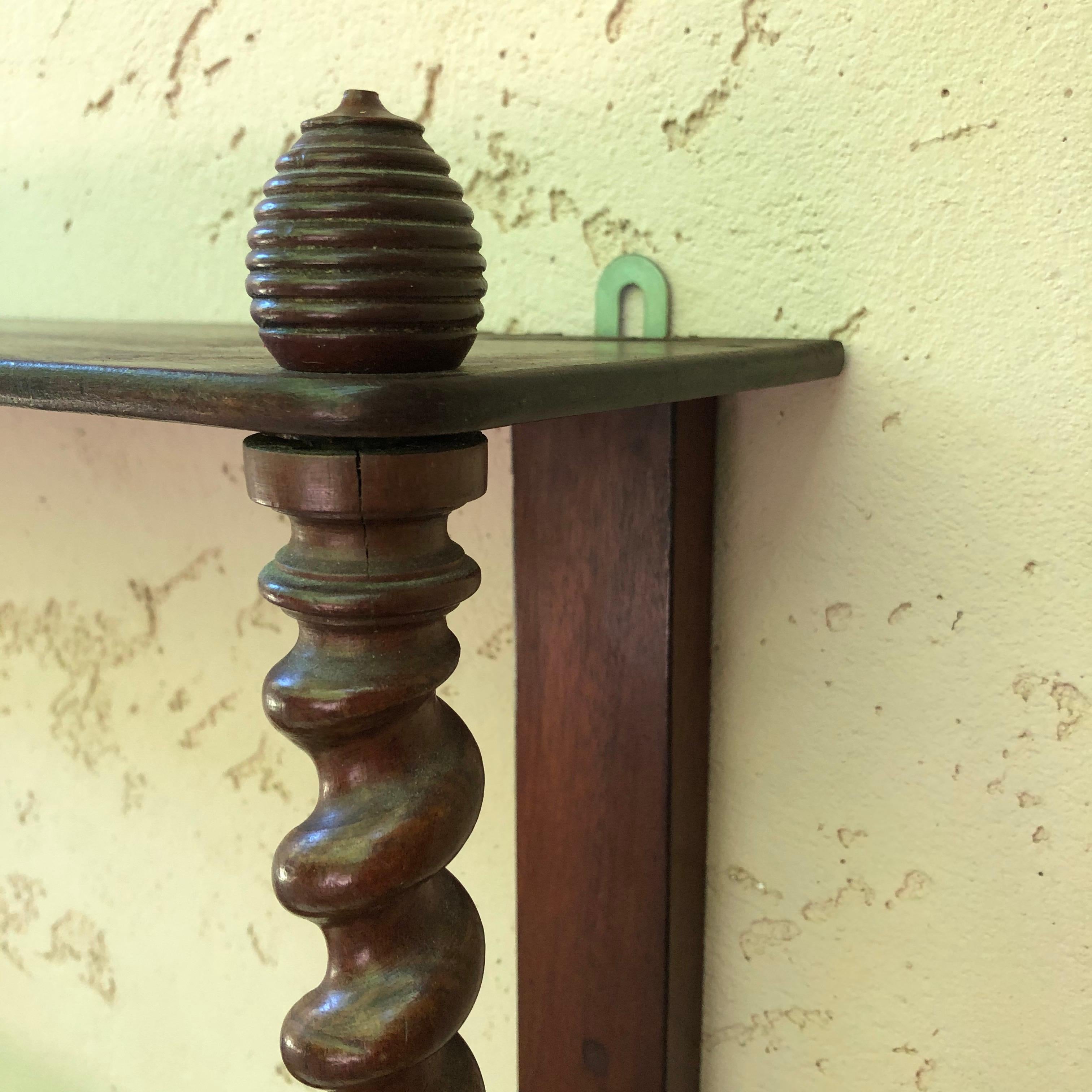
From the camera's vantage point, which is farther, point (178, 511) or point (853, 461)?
point (178, 511)

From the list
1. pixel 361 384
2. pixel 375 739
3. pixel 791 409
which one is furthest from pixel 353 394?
pixel 791 409

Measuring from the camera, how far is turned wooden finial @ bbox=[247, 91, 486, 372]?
11.1 inches

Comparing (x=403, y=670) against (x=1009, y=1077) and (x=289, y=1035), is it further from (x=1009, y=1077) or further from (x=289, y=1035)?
(x=1009, y=1077)

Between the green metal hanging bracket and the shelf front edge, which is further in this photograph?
the green metal hanging bracket

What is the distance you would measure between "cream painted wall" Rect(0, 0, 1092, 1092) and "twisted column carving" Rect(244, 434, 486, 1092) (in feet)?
0.98

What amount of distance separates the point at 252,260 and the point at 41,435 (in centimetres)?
66

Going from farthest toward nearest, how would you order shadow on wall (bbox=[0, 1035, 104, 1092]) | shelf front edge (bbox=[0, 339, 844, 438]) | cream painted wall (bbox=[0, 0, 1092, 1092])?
1. shadow on wall (bbox=[0, 1035, 104, 1092])
2. cream painted wall (bbox=[0, 0, 1092, 1092])
3. shelf front edge (bbox=[0, 339, 844, 438])

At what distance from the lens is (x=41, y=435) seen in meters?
0.87

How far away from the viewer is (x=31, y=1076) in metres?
1.03

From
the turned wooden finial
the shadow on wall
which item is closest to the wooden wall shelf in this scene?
the turned wooden finial

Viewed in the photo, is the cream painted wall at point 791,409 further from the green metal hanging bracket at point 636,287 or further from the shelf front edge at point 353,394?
the shelf front edge at point 353,394

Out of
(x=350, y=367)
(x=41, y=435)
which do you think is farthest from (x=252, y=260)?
(x=41, y=435)

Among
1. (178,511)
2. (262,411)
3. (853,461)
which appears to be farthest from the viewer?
(178,511)

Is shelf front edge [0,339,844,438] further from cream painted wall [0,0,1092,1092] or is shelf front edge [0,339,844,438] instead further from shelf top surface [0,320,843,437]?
cream painted wall [0,0,1092,1092]
